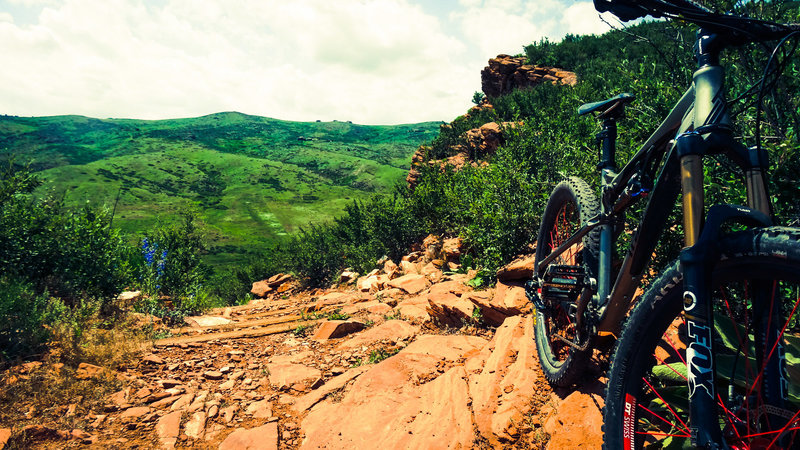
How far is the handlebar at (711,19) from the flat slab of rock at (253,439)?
13.4 feet

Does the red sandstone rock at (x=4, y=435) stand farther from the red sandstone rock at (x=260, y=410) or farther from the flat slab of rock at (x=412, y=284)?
the flat slab of rock at (x=412, y=284)

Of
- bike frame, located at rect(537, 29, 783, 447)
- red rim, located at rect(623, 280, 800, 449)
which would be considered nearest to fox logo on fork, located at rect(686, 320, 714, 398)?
bike frame, located at rect(537, 29, 783, 447)

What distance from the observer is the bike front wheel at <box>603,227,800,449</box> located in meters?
1.35

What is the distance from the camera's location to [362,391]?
391 centimetres

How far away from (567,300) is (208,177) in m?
181

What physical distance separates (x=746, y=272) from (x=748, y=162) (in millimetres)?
422

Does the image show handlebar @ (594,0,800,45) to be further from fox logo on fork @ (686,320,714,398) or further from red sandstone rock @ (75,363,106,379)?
red sandstone rock @ (75,363,106,379)

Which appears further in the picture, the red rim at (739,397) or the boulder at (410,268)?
the boulder at (410,268)

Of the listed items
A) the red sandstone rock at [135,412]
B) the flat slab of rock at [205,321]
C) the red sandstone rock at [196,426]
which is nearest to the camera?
the red sandstone rock at [196,426]

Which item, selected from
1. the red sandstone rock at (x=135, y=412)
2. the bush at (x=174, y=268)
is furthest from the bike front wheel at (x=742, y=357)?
the bush at (x=174, y=268)

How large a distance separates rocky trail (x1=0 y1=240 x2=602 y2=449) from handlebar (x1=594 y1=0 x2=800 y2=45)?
224 cm

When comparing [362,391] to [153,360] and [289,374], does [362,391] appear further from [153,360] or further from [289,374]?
[153,360]

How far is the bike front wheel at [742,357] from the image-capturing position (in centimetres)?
135

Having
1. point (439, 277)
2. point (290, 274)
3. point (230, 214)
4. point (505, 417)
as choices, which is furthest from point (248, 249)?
point (505, 417)
